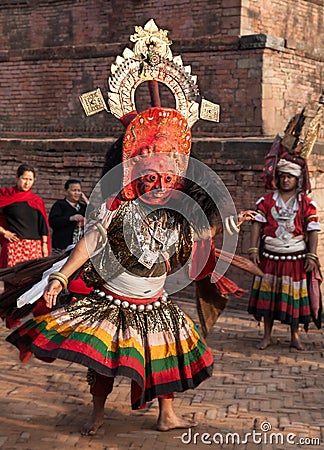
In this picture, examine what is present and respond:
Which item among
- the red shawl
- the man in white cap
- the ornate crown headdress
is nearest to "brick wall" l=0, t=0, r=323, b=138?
the man in white cap

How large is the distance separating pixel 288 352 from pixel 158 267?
9.74ft

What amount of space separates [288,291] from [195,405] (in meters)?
2.20

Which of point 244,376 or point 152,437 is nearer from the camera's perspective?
point 152,437

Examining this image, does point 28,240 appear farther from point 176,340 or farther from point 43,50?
point 43,50

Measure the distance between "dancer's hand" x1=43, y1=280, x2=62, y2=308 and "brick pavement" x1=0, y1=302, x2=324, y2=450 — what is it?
98 cm

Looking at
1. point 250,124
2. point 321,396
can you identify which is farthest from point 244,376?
point 250,124

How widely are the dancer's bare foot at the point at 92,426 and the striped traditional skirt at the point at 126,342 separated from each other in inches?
14.7

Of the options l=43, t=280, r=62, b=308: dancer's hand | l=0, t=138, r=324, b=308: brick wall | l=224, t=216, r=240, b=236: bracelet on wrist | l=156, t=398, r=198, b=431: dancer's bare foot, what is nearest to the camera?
l=43, t=280, r=62, b=308: dancer's hand

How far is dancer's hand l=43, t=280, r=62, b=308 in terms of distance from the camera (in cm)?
442

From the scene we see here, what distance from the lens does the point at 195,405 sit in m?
5.64

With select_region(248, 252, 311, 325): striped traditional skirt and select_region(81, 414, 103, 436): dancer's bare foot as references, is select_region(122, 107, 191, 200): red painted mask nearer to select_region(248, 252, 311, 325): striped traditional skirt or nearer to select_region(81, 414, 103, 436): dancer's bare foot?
select_region(81, 414, 103, 436): dancer's bare foot

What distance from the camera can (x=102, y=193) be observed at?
16.0 ft

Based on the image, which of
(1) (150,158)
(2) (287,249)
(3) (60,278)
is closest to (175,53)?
(2) (287,249)

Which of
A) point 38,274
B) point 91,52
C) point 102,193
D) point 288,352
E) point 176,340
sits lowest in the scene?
point 288,352
